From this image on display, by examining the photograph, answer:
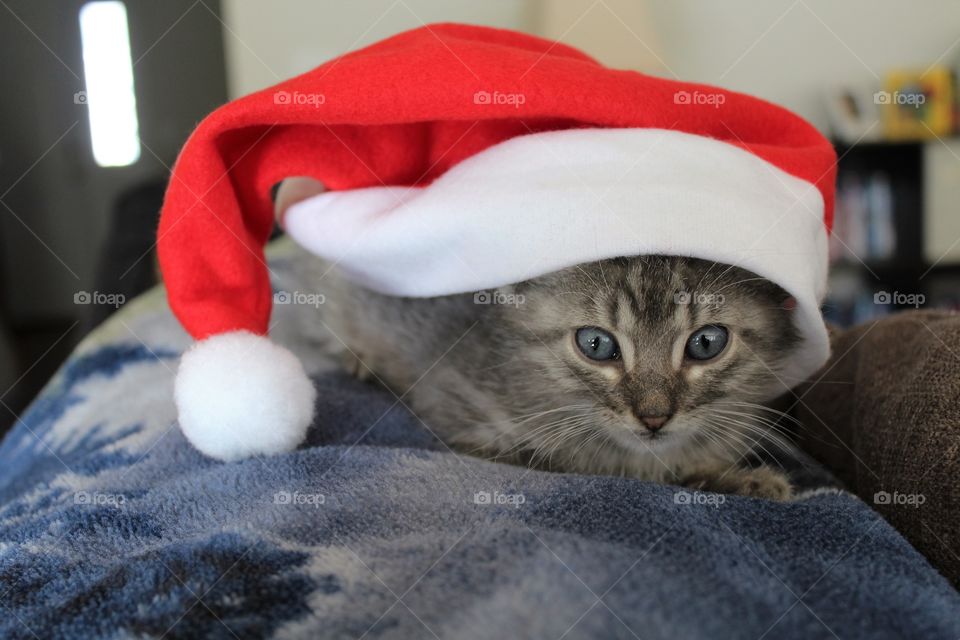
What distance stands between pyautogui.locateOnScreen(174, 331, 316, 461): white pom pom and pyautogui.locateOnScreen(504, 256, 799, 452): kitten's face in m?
0.39

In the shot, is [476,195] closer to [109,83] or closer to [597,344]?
[597,344]

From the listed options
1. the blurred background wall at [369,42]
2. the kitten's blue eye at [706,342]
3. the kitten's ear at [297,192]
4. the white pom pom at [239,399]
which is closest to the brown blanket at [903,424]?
the kitten's blue eye at [706,342]

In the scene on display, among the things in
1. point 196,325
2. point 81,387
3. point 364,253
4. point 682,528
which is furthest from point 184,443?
point 682,528

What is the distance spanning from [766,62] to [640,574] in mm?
3651

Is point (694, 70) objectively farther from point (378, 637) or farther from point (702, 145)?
point (378, 637)

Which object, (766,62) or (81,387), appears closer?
(81,387)

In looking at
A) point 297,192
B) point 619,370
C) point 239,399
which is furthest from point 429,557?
point 297,192

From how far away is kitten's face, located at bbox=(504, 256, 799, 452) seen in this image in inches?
43.4

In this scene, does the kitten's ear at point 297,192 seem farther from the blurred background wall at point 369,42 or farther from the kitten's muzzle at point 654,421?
the blurred background wall at point 369,42

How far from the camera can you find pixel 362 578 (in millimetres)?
709

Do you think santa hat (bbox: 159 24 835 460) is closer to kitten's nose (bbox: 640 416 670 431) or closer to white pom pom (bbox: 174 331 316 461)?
white pom pom (bbox: 174 331 316 461)

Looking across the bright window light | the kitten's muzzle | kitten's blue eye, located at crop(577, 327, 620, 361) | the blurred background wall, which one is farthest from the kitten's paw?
the bright window light

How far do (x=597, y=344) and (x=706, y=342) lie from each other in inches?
6.5

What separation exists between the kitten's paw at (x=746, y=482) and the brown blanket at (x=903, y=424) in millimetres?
122
